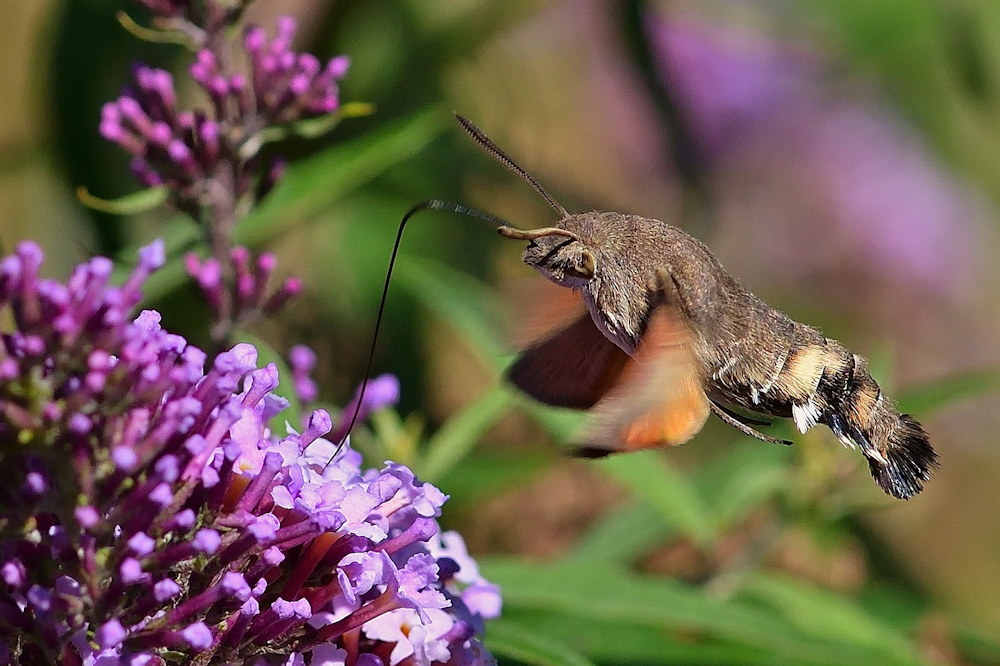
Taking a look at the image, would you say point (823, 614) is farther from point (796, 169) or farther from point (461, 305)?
point (796, 169)

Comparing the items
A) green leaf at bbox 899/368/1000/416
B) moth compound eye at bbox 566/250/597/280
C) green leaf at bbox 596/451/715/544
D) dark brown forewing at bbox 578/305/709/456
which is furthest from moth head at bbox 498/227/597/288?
green leaf at bbox 899/368/1000/416

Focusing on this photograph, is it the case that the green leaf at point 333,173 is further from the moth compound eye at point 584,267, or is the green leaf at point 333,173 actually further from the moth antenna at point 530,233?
the moth compound eye at point 584,267

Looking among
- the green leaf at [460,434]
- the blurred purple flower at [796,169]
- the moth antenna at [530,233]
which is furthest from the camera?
the blurred purple flower at [796,169]

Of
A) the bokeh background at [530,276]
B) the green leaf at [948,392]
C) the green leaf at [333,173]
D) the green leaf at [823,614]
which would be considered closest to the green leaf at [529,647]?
the bokeh background at [530,276]

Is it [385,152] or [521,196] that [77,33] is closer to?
[385,152]

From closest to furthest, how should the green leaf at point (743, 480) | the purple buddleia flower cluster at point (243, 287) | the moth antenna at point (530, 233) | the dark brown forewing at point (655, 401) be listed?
the dark brown forewing at point (655, 401), the moth antenna at point (530, 233), the purple buddleia flower cluster at point (243, 287), the green leaf at point (743, 480)
